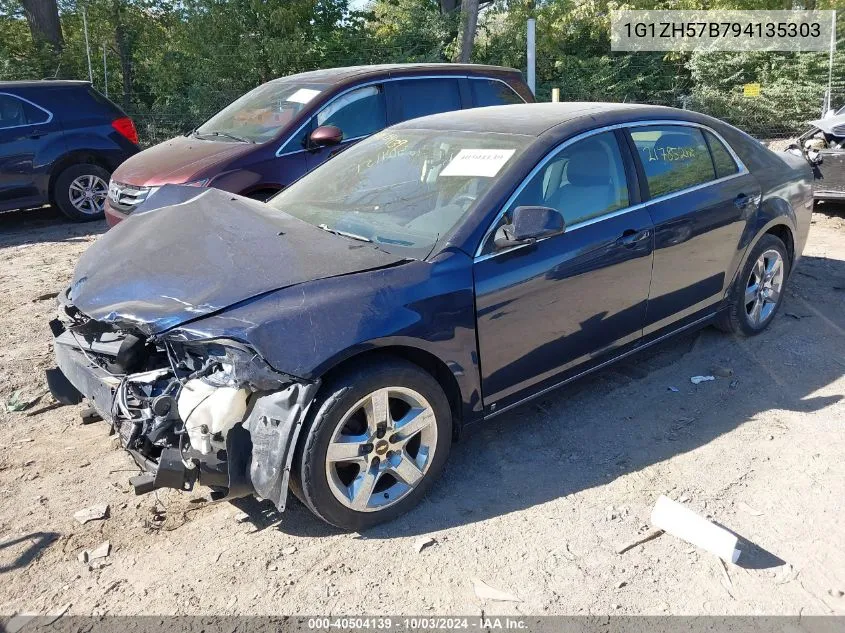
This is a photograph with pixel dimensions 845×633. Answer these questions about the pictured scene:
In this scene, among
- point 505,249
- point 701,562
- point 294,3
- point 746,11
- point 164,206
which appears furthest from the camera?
point 746,11

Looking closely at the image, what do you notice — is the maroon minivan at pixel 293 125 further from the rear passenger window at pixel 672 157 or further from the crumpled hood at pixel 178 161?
the rear passenger window at pixel 672 157

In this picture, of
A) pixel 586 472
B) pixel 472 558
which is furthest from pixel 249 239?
pixel 586 472

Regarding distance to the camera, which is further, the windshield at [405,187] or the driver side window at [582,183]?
the driver side window at [582,183]

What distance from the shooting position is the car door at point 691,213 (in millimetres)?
4238

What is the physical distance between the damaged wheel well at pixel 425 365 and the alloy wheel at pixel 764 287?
8.47 feet

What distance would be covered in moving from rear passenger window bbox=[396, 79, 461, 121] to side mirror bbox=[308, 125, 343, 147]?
0.89 metres

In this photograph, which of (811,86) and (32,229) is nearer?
(32,229)

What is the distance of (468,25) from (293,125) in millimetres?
10339

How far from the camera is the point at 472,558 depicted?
10.0ft

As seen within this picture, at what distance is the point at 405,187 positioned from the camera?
3.95 m

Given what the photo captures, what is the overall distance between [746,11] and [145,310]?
18.5 m

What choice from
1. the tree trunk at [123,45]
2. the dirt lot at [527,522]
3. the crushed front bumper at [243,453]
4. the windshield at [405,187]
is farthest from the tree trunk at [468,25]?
the crushed front bumper at [243,453]

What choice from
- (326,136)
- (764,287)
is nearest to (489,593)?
(764,287)

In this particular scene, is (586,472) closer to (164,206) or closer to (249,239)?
(249,239)
